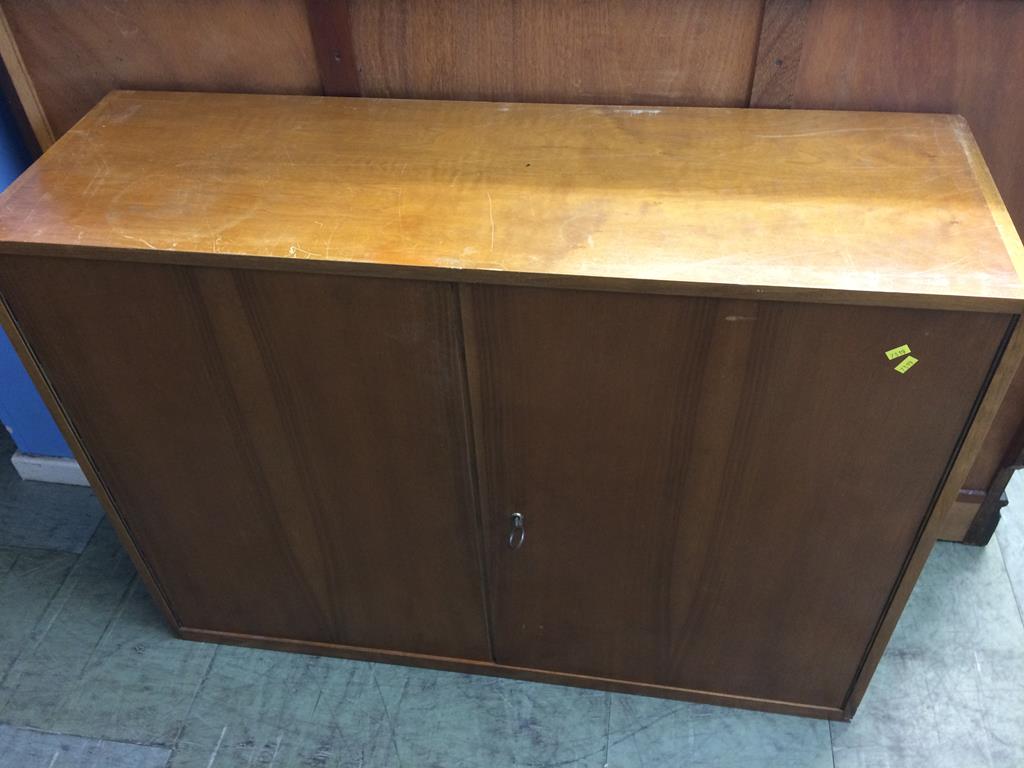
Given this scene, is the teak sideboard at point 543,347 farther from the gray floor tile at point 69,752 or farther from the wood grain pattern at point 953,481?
the gray floor tile at point 69,752

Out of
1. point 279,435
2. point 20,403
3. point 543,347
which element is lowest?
point 20,403

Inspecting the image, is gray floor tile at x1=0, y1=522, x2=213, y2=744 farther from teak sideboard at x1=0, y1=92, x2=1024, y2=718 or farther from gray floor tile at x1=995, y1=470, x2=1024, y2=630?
gray floor tile at x1=995, y1=470, x2=1024, y2=630

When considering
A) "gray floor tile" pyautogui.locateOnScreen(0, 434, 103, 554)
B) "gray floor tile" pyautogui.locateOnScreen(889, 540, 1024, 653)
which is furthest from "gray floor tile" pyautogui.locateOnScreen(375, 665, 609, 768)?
"gray floor tile" pyautogui.locateOnScreen(0, 434, 103, 554)

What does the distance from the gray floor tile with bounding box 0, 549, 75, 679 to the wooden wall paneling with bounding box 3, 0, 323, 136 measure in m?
0.98

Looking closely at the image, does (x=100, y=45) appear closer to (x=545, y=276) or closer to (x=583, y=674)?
(x=545, y=276)

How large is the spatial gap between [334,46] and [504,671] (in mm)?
1139

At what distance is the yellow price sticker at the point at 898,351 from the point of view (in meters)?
1.01

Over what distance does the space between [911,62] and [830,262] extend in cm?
44

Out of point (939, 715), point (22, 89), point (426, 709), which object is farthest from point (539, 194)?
point (939, 715)

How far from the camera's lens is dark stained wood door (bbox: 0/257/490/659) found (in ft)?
3.66

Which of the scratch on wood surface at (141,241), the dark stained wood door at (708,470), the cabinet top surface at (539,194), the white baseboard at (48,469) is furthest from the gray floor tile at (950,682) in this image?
the white baseboard at (48,469)

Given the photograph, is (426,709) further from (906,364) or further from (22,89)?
(22,89)

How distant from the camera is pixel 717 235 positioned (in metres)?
1.04

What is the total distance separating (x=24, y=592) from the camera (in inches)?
70.9
